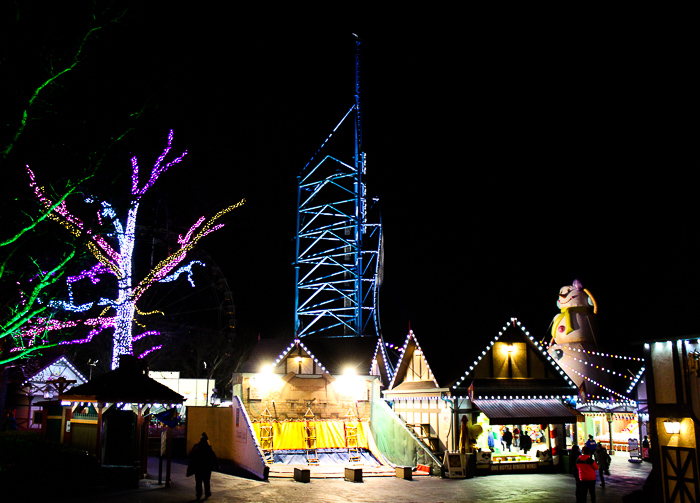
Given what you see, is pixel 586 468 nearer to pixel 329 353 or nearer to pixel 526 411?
pixel 526 411

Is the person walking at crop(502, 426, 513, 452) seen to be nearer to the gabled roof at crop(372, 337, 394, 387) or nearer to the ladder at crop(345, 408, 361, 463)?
the gabled roof at crop(372, 337, 394, 387)

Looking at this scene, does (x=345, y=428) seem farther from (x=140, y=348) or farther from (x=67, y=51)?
(x=140, y=348)

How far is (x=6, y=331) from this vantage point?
13.8 meters

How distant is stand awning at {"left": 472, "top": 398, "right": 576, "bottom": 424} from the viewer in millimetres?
21812

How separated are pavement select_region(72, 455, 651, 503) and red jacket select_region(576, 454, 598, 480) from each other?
Result: 1.86m

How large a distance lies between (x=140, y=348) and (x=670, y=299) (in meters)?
38.7

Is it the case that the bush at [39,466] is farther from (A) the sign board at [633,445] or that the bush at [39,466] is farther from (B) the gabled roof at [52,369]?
(A) the sign board at [633,445]

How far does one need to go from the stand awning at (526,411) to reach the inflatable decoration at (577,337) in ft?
38.4

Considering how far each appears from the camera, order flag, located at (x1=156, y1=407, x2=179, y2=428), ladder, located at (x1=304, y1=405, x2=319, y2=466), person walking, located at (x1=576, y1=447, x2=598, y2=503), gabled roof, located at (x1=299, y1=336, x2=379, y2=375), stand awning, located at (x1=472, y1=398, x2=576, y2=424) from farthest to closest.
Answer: gabled roof, located at (x1=299, y1=336, x2=379, y2=375)
ladder, located at (x1=304, y1=405, x2=319, y2=466)
stand awning, located at (x1=472, y1=398, x2=576, y2=424)
flag, located at (x1=156, y1=407, x2=179, y2=428)
person walking, located at (x1=576, y1=447, x2=598, y2=503)

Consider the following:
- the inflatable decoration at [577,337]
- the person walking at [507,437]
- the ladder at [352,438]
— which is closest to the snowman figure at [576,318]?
the inflatable decoration at [577,337]

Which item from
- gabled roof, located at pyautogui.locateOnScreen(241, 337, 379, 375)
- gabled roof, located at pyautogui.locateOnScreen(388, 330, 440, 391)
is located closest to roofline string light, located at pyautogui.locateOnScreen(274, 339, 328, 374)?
gabled roof, located at pyautogui.locateOnScreen(241, 337, 379, 375)

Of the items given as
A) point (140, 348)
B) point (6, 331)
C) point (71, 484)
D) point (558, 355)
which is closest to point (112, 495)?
point (71, 484)

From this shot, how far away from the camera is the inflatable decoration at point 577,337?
34594mm

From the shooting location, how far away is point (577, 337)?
3497cm
